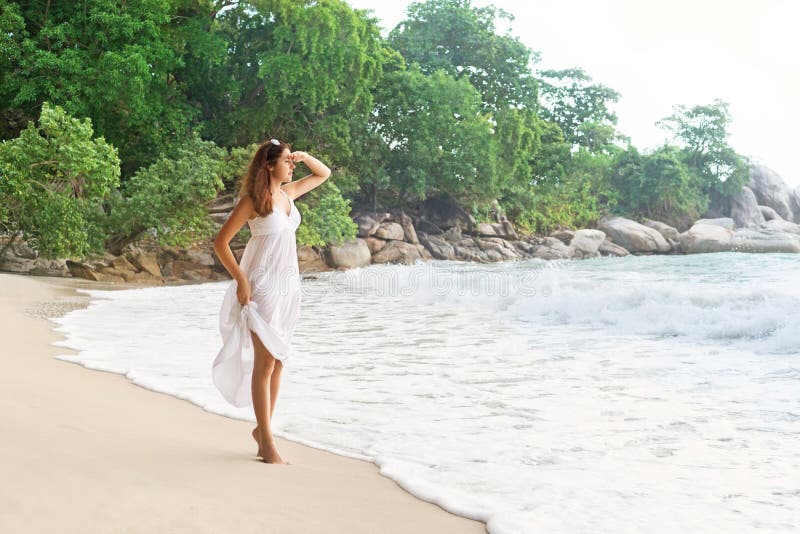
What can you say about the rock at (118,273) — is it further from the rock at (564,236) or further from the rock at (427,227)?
the rock at (564,236)

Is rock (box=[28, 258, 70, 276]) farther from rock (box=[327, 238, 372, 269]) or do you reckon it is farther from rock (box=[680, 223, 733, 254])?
rock (box=[680, 223, 733, 254])

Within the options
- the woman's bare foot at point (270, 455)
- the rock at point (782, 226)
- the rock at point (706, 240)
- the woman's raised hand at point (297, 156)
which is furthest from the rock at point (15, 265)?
the rock at point (782, 226)

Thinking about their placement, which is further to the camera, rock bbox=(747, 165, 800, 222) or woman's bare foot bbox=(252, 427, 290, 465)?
rock bbox=(747, 165, 800, 222)

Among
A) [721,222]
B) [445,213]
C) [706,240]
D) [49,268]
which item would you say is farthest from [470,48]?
[49,268]

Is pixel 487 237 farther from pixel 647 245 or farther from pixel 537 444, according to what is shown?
pixel 537 444

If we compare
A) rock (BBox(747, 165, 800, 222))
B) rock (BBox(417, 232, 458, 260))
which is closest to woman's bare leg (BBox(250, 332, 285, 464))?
rock (BBox(417, 232, 458, 260))

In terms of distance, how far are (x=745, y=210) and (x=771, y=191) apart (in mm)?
4253

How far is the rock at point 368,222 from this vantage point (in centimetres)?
3168

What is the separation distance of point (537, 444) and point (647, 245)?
132 feet

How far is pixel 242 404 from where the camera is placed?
12.6 feet

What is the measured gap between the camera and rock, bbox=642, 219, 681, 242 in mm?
44031

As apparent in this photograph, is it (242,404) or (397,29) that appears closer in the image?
(242,404)

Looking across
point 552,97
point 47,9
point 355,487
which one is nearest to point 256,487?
point 355,487

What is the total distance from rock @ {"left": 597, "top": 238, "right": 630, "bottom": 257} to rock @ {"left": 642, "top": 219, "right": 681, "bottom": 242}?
4.17 meters
